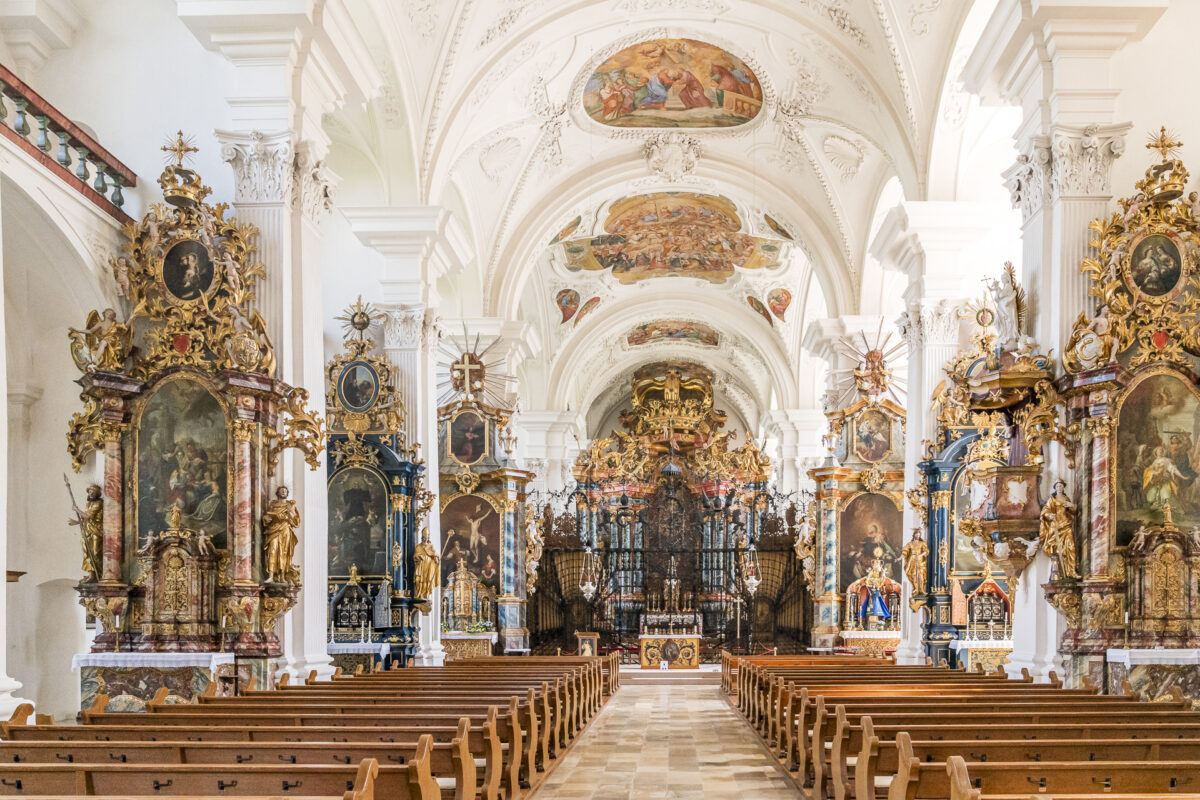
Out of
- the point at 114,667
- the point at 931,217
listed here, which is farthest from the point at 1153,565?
the point at 114,667

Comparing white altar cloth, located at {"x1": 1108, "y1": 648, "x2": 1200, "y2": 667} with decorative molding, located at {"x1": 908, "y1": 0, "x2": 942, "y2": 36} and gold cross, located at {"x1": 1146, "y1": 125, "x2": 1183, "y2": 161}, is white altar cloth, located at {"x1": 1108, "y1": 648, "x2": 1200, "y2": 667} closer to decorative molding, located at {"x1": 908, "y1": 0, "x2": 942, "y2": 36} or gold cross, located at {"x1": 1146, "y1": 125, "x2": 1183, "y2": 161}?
gold cross, located at {"x1": 1146, "y1": 125, "x2": 1183, "y2": 161}

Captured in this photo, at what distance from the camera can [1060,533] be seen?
10.2m

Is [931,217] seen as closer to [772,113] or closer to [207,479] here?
[772,113]

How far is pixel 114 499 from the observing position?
10039 millimetres

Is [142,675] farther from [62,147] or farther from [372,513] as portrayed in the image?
[372,513]

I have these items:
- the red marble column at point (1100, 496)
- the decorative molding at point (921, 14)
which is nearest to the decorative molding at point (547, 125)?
the decorative molding at point (921, 14)

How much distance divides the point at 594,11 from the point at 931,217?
18.1 feet

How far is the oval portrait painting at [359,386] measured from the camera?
54.1 ft

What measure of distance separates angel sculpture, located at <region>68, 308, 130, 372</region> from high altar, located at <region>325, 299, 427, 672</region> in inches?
248

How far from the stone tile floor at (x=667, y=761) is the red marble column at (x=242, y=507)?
304 centimetres

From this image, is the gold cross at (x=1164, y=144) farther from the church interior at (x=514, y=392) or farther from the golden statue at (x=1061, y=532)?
the golden statue at (x=1061, y=532)

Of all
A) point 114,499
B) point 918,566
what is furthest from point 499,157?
point 114,499

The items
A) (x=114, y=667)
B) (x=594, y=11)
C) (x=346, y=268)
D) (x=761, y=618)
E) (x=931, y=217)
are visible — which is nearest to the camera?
(x=114, y=667)

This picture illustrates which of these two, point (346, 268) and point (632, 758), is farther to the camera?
point (346, 268)
